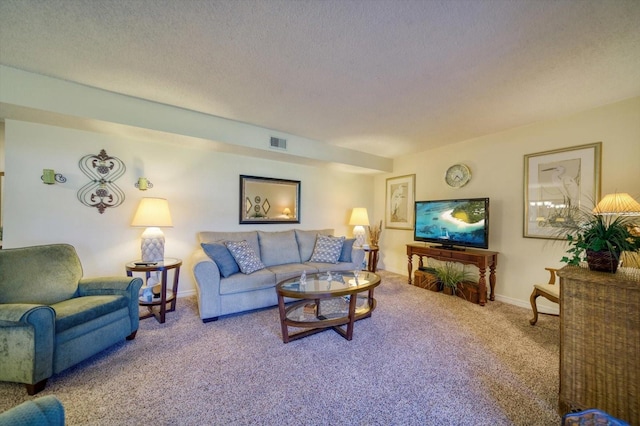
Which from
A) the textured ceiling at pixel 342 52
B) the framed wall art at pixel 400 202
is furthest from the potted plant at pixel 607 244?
the framed wall art at pixel 400 202

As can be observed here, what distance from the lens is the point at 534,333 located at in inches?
97.0

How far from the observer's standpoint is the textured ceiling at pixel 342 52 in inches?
58.6

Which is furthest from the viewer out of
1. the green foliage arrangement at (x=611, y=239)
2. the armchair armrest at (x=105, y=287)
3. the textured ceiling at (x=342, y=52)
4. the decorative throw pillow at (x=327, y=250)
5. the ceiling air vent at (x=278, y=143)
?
the decorative throw pillow at (x=327, y=250)

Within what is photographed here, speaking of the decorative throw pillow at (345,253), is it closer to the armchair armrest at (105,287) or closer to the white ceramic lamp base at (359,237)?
the white ceramic lamp base at (359,237)

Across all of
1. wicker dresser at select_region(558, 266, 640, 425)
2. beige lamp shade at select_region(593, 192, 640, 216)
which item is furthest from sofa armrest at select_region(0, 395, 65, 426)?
beige lamp shade at select_region(593, 192, 640, 216)

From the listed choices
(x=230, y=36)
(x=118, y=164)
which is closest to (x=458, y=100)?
(x=230, y=36)

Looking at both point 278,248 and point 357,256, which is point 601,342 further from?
point 278,248

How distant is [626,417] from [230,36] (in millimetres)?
3229

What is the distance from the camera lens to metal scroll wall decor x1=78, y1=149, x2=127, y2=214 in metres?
2.80

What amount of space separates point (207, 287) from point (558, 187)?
4315 mm

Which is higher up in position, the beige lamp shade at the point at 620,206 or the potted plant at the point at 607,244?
the beige lamp shade at the point at 620,206

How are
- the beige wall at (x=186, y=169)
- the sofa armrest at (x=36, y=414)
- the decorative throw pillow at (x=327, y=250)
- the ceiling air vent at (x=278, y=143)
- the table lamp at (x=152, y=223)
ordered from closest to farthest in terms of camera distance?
the sofa armrest at (x=36, y=414)
the beige wall at (x=186, y=169)
the table lamp at (x=152, y=223)
the ceiling air vent at (x=278, y=143)
the decorative throw pillow at (x=327, y=250)

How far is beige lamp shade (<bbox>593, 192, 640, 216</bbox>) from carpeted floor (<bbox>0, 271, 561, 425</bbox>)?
1.30 metres

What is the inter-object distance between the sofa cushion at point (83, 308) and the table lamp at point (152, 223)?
67cm
